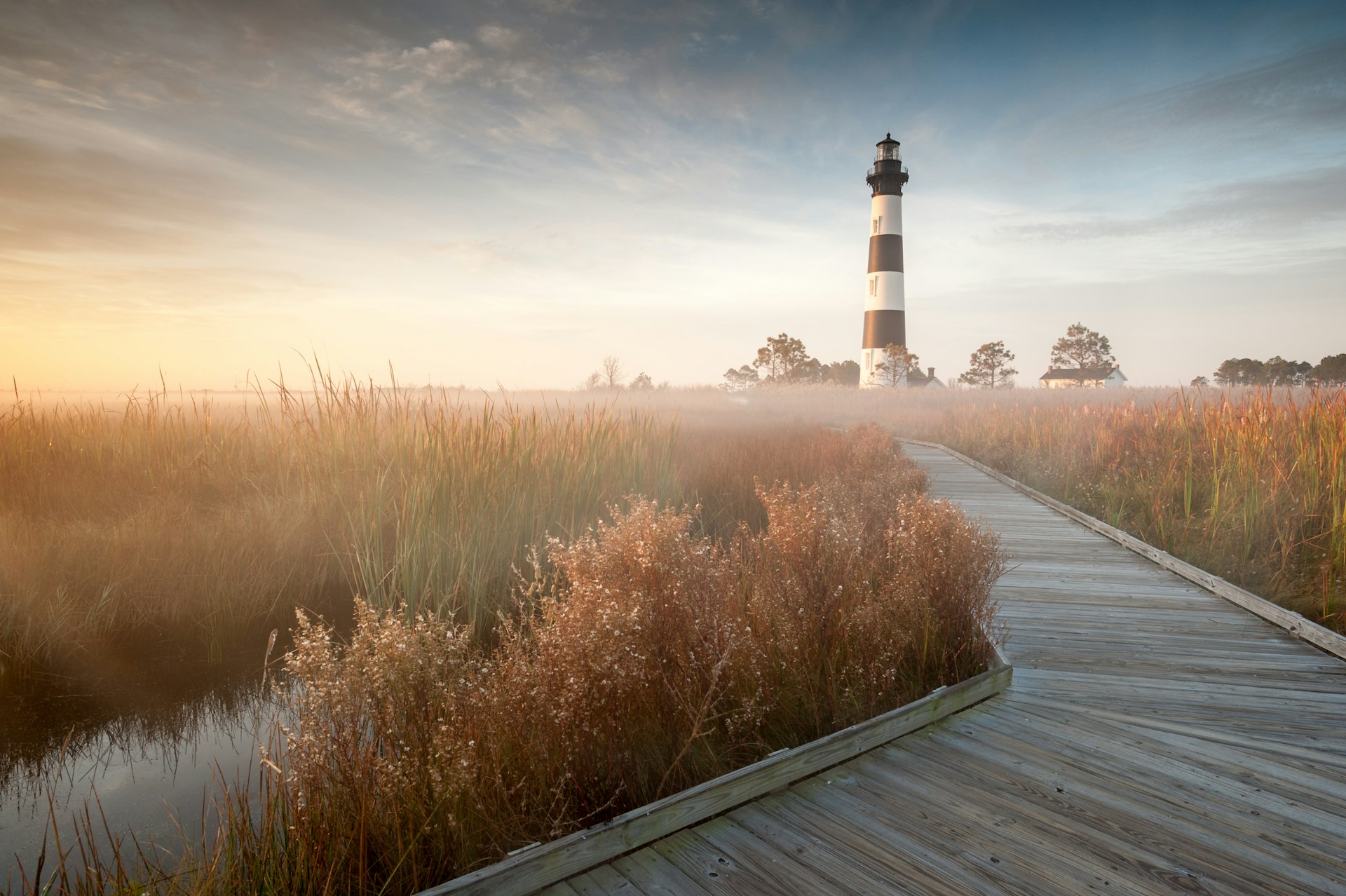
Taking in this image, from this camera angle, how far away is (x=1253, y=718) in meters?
2.74

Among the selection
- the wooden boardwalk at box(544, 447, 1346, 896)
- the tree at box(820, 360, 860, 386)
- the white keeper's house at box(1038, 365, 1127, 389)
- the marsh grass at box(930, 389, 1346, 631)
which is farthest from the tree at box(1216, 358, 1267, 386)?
the wooden boardwalk at box(544, 447, 1346, 896)

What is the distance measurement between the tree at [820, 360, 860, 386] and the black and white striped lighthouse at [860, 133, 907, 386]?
80.3ft

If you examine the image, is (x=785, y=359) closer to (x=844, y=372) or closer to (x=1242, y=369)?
(x=844, y=372)

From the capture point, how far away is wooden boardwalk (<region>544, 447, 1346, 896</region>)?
5.73 ft

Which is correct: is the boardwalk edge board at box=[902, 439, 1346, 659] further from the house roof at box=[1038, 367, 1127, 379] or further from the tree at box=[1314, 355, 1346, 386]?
the house roof at box=[1038, 367, 1127, 379]

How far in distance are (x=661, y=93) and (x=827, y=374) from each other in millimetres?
46545

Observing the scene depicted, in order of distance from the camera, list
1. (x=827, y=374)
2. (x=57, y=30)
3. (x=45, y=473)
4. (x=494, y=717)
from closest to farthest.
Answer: (x=494, y=717) < (x=45, y=473) < (x=57, y=30) < (x=827, y=374)

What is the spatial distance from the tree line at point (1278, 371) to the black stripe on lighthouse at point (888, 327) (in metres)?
12.9

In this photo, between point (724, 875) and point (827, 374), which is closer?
point (724, 875)

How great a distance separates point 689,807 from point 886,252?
117 feet

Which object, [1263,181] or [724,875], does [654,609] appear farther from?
[1263,181]

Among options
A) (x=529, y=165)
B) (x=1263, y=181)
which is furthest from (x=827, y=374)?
(x=529, y=165)

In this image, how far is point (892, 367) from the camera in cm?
3647

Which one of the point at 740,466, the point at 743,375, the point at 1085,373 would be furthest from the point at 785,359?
the point at 740,466
